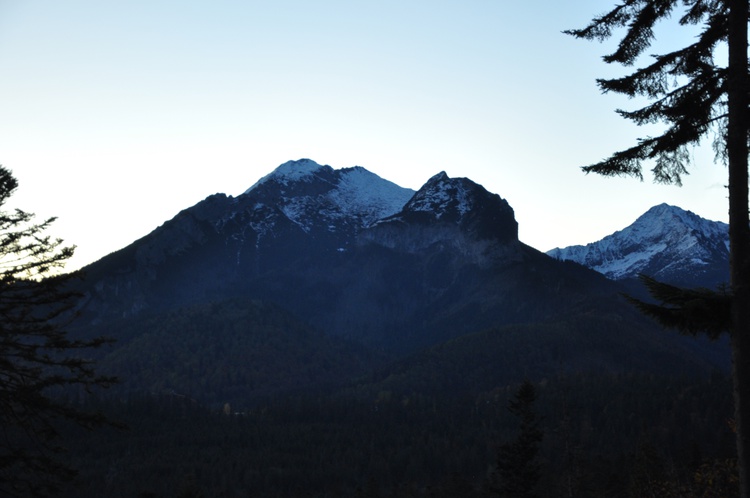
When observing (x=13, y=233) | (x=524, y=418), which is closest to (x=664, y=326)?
(x=13, y=233)

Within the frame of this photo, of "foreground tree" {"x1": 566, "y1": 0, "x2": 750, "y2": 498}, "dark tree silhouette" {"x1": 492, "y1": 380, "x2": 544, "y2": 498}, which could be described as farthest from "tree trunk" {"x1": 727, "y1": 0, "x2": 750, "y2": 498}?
"dark tree silhouette" {"x1": 492, "y1": 380, "x2": 544, "y2": 498}

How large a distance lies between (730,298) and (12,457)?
587 inches

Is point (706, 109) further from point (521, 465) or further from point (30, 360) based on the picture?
point (521, 465)

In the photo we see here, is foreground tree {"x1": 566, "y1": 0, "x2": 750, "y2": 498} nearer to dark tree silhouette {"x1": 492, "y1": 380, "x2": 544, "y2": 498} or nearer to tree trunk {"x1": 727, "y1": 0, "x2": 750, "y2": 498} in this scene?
tree trunk {"x1": 727, "y1": 0, "x2": 750, "y2": 498}

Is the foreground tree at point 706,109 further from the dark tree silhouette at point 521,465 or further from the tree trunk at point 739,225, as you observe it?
the dark tree silhouette at point 521,465

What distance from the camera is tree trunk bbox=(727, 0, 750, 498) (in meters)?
12.6

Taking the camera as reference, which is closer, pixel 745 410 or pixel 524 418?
pixel 745 410

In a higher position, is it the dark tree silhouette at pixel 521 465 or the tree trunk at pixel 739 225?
the tree trunk at pixel 739 225

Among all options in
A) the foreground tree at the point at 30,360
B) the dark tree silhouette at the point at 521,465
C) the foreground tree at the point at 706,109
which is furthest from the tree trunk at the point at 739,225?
the dark tree silhouette at the point at 521,465

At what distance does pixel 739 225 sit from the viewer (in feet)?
43.4

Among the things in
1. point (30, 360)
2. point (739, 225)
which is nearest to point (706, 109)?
point (739, 225)

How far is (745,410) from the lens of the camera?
498 inches

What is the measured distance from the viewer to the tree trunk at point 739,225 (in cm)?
1265

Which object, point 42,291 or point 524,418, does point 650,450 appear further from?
point 42,291
